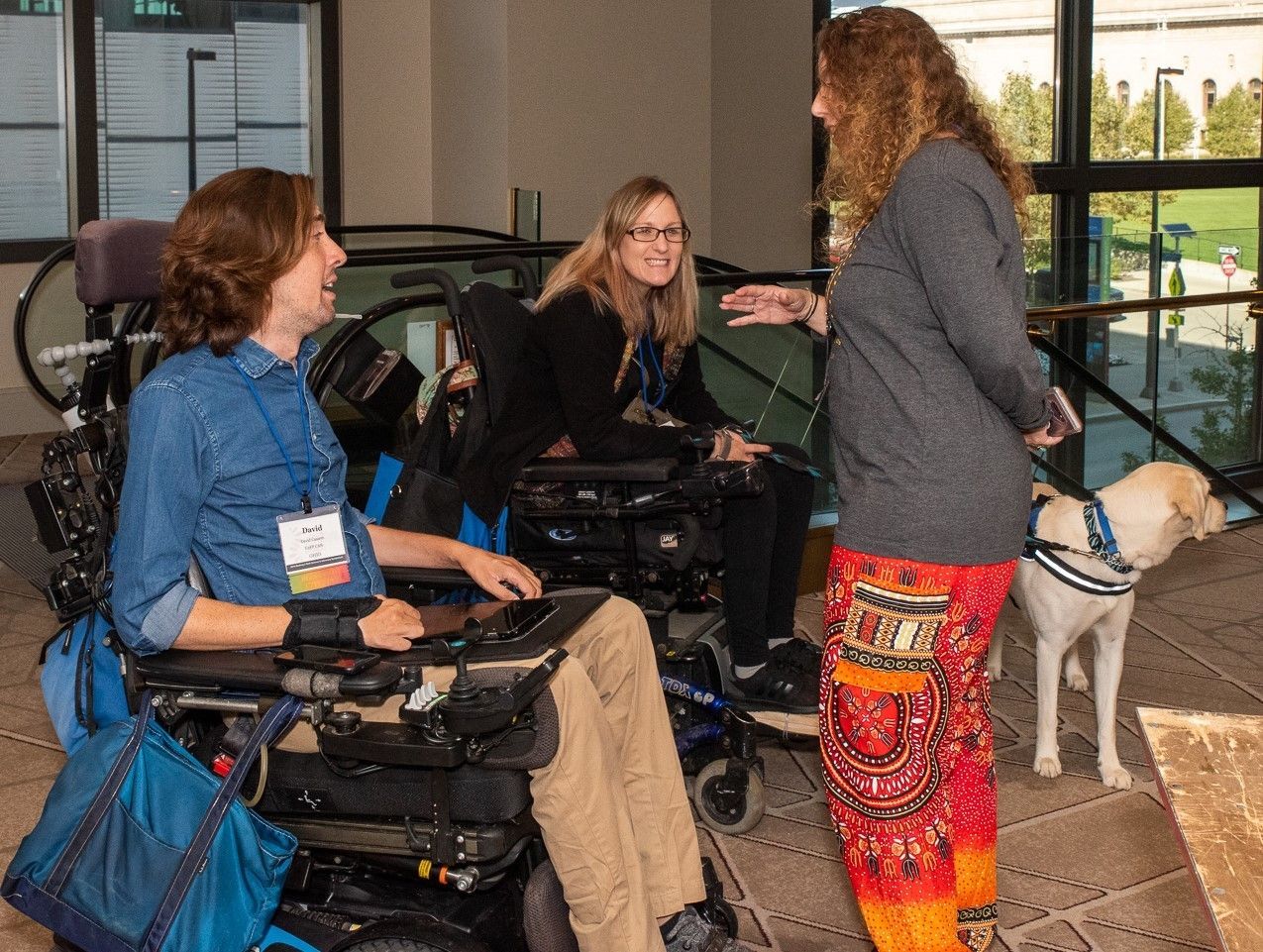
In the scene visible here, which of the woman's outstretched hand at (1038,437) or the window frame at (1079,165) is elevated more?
the window frame at (1079,165)

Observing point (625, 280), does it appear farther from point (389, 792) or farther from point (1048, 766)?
point (389, 792)

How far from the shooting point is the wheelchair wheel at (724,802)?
3.06m

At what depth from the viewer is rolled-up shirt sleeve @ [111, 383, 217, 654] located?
80.8 inches

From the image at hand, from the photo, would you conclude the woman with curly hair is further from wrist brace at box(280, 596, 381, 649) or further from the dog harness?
the dog harness

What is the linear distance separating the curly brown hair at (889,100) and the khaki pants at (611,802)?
2.60 ft

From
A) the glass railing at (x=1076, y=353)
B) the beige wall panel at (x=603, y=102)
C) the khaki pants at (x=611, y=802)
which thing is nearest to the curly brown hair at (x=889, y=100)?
the khaki pants at (x=611, y=802)

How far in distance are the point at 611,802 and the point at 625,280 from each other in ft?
5.07

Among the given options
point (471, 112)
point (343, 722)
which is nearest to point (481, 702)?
point (343, 722)

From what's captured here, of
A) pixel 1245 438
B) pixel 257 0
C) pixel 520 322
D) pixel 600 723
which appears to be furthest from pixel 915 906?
pixel 257 0

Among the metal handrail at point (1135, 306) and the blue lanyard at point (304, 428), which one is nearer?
the blue lanyard at point (304, 428)

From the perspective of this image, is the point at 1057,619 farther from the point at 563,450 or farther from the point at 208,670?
the point at 208,670

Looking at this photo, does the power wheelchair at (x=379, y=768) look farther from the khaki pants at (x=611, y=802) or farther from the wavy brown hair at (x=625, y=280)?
the wavy brown hair at (x=625, y=280)

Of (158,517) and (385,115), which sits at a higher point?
(385,115)

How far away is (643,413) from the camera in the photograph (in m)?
3.39
